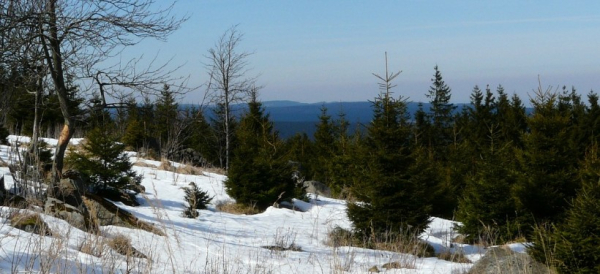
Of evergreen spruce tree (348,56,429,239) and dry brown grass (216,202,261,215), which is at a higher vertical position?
evergreen spruce tree (348,56,429,239)

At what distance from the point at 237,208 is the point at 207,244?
8.52m

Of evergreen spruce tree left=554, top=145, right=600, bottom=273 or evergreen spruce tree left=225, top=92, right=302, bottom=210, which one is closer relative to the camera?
evergreen spruce tree left=554, top=145, right=600, bottom=273

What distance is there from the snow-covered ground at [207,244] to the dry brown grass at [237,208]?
266mm

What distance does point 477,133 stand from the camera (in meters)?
38.7

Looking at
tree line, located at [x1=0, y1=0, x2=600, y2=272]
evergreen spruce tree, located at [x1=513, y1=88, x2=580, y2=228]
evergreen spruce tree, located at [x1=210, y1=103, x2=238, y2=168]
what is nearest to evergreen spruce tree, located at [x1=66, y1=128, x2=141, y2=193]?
tree line, located at [x1=0, y1=0, x2=600, y2=272]

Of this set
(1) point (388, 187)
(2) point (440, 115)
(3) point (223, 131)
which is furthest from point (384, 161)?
(2) point (440, 115)

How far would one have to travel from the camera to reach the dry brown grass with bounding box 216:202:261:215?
1325 centimetres

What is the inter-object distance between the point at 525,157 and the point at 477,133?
27.5m

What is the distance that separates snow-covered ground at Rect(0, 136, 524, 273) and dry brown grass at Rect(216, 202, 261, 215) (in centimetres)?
27

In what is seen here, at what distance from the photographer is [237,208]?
13.6 meters

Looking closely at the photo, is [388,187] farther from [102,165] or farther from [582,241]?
Answer: [102,165]

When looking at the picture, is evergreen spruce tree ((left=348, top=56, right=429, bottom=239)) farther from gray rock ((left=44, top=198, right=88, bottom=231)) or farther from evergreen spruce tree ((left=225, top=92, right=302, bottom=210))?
gray rock ((left=44, top=198, right=88, bottom=231))

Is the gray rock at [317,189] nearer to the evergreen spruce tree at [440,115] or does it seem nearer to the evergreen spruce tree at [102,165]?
the evergreen spruce tree at [102,165]

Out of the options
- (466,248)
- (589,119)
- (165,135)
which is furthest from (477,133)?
(466,248)
